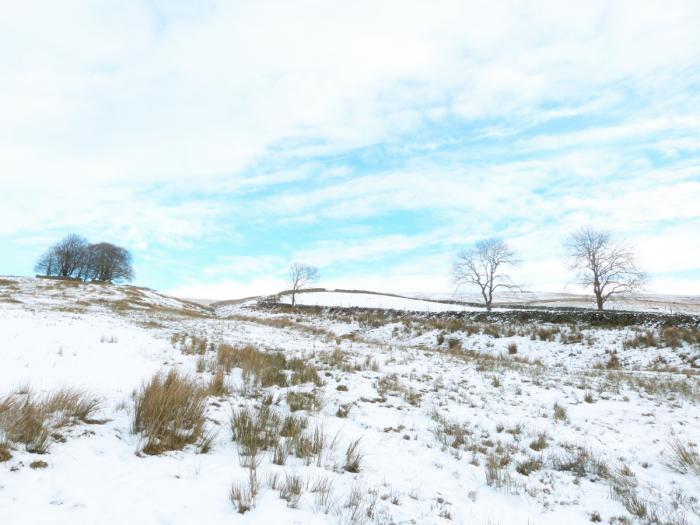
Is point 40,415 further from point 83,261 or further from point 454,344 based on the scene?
point 83,261

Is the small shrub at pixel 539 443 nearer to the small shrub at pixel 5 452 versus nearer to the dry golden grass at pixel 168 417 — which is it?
the dry golden grass at pixel 168 417

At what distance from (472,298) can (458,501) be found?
8827cm

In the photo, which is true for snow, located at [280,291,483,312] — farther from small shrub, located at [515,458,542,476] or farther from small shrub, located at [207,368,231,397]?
small shrub, located at [515,458,542,476]

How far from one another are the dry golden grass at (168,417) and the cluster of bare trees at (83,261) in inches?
3521

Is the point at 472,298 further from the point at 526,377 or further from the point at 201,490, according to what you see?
the point at 201,490

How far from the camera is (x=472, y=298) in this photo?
88.4 metres

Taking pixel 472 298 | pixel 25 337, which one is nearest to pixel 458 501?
pixel 25 337

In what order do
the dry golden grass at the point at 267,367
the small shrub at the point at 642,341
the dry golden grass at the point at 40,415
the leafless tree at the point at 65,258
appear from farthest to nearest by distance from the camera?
1. the leafless tree at the point at 65,258
2. the small shrub at the point at 642,341
3. the dry golden grass at the point at 267,367
4. the dry golden grass at the point at 40,415

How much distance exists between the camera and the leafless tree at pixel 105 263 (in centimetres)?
8106

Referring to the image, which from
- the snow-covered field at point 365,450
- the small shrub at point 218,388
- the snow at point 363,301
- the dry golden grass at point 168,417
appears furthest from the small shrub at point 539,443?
the snow at point 363,301

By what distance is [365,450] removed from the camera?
18.8ft

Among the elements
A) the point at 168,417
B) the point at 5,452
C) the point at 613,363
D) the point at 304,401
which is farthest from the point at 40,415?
the point at 613,363

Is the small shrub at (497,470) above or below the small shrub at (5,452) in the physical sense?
below

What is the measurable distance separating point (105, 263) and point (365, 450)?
91.8 metres
